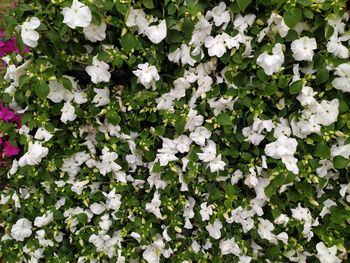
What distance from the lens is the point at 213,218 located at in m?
2.07

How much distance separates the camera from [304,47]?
5.82 feet

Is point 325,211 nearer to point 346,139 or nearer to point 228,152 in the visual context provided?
point 346,139

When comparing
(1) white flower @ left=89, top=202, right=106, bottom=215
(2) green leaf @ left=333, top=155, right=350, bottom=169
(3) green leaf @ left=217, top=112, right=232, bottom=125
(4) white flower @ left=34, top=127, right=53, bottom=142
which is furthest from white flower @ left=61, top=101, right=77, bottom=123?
(2) green leaf @ left=333, top=155, right=350, bottom=169

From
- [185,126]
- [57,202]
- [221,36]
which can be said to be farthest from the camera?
[57,202]

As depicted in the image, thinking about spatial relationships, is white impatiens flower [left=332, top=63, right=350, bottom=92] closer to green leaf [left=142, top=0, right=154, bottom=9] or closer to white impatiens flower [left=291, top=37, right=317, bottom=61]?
white impatiens flower [left=291, top=37, right=317, bottom=61]

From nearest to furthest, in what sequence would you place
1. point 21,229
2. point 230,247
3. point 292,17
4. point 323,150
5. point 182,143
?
point 292,17 → point 323,150 → point 182,143 → point 230,247 → point 21,229

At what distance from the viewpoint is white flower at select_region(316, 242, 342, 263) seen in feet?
6.63

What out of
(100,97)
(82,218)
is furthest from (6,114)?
(82,218)

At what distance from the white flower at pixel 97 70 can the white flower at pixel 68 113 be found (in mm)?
184

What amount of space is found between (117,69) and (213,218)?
914mm

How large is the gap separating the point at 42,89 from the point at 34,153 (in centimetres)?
38

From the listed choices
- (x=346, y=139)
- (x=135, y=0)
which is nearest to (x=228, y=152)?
(x=346, y=139)

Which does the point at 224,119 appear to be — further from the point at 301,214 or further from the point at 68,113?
the point at 68,113

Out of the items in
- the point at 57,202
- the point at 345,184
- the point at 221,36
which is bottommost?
the point at 57,202
